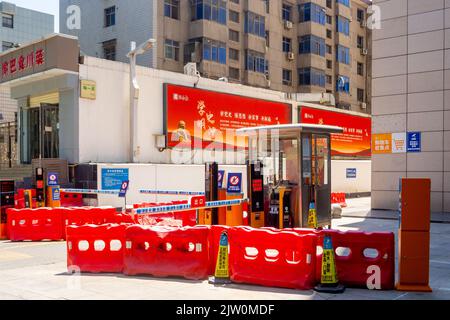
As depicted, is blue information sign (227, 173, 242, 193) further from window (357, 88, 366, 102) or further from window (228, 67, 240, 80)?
window (357, 88, 366, 102)

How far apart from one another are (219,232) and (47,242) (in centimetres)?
653

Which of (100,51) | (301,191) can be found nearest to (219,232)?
(301,191)

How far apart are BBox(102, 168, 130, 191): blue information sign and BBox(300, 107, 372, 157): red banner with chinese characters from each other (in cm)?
1523

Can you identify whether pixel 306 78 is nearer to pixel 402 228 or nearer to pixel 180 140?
pixel 180 140

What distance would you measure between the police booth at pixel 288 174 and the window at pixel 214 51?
2512 centimetres

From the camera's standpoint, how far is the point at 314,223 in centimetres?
1305

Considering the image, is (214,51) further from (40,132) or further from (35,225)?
(35,225)

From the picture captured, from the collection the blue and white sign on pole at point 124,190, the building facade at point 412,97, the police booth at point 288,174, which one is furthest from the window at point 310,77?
the police booth at point 288,174

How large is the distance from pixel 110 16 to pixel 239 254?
110ft

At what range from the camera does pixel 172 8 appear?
37188mm

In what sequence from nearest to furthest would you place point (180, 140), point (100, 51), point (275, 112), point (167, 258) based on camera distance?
point (167, 258) → point (180, 140) → point (275, 112) → point (100, 51)

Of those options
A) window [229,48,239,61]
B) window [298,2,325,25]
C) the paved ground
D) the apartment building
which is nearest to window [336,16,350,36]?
window [298,2,325,25]

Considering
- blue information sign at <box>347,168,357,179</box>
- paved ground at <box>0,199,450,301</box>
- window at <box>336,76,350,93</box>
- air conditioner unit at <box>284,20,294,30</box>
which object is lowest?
paved ground at <box>0,199,450,301</box>

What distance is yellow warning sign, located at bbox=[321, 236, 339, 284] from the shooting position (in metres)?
7.69
